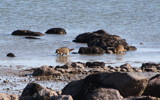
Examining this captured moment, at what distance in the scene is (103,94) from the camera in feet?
34.8

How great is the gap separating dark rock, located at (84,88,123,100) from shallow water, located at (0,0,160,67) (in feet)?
20.6

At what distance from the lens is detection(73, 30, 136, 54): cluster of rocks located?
20078mm

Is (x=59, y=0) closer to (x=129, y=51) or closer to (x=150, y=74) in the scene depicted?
(x=129, y=51)

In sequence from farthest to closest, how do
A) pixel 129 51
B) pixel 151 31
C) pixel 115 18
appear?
pixel 115 18, pixel 151 31, pixel 129 51

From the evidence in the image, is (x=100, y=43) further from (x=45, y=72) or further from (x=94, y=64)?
(x=45, y=72)

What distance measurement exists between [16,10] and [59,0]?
7.52 meters

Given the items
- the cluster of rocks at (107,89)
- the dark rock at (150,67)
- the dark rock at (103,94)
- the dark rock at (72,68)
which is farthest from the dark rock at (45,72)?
the dark rock at (103,94)

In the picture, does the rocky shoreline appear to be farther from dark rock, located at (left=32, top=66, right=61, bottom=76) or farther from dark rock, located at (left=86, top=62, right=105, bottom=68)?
dark rock, located at (left=86, top=62, right=105, bottom=68)

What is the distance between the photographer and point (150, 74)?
1517 centimetres

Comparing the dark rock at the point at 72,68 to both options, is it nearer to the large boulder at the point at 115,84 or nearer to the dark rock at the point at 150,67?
the dark rock at the point at 150,67

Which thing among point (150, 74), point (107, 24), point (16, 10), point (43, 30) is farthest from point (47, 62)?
point (16, 10)

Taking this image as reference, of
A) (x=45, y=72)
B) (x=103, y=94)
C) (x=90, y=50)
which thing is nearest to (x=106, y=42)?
(x=90, y=50)

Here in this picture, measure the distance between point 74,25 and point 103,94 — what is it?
64.5 feet

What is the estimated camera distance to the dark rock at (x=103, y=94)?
34.5 ft
